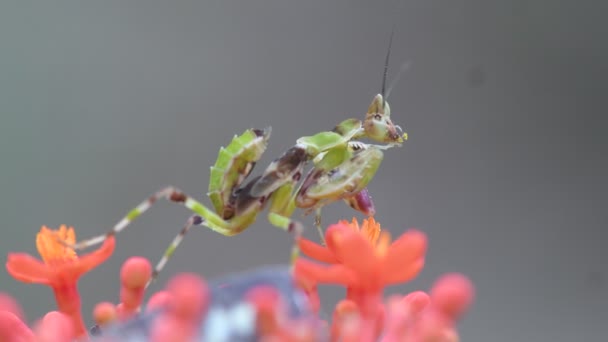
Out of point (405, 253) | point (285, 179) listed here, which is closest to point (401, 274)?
point (405, 253)

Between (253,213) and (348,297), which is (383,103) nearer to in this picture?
(253,213)

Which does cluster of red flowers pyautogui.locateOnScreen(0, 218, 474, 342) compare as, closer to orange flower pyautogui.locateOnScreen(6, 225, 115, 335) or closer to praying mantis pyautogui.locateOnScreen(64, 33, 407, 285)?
orange flower pyautogui.locateOnScreen(6, 225, 115, 335)

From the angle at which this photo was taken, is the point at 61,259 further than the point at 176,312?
Yes

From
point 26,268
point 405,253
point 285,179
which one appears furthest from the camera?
point 285,179

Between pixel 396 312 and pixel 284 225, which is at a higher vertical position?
pixel 284 225

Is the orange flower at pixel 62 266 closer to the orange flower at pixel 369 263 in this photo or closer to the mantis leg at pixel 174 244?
the mantis leg at pixel 174 244

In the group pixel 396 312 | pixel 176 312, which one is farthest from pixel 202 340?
pixel 396 312

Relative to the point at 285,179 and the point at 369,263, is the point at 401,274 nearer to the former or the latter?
the point at 369,263

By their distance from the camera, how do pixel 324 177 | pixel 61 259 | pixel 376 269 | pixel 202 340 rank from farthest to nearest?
pixel 324 177 < pixel 61 259 < pixel 376 269 < pixel 202 340
